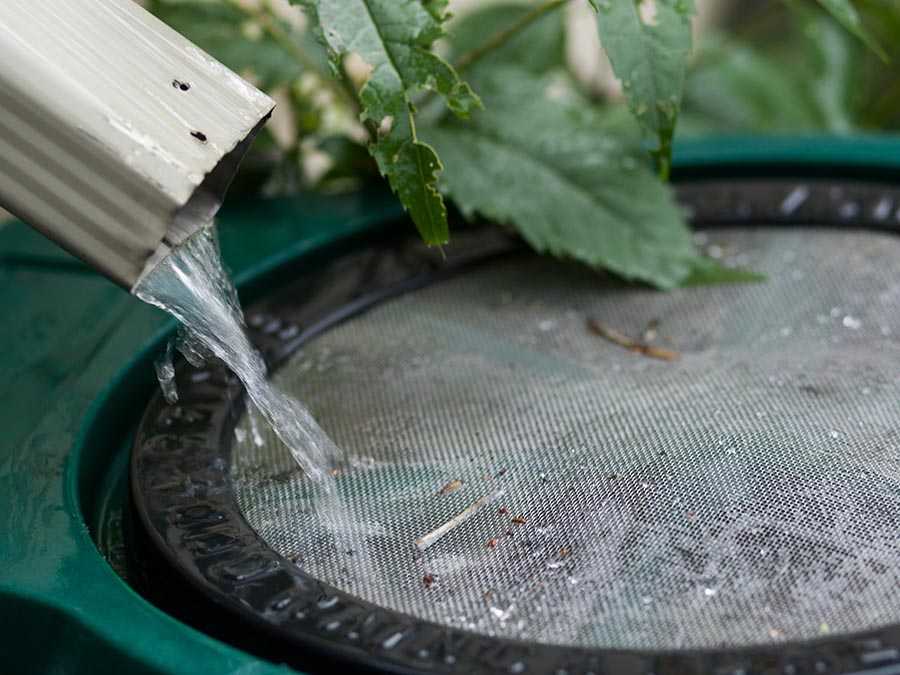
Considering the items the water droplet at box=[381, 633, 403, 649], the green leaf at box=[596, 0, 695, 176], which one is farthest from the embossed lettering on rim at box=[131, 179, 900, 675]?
the green leaf at box=[596, 0, 695, 176]

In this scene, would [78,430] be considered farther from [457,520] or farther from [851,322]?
[851,322]

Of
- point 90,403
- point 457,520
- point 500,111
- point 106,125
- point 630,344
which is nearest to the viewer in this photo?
point 106,125

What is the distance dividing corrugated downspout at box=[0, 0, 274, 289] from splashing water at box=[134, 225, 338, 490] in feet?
0.34

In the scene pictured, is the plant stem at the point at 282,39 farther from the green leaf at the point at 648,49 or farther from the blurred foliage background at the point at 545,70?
the green leaf at the point at 648,49

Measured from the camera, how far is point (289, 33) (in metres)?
1.10

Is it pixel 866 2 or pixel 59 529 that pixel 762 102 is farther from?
pixel 59 529

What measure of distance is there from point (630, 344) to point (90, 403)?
1.50ft

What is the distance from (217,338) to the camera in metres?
0.73

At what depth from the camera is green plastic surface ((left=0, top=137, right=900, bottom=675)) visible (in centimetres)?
59

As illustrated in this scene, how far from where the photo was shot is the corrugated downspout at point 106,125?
21.5 inches

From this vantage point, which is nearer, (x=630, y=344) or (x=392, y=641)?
(x=392, y=641)

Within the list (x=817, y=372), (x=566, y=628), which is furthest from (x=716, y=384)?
(x=566, y=628)

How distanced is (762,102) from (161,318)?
101 centimetres

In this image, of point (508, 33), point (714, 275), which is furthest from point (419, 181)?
point (714, 275)
